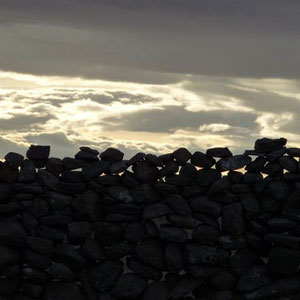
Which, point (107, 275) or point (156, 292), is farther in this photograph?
point (107, 275)

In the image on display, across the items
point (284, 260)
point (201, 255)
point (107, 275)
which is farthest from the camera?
point (107, 275)

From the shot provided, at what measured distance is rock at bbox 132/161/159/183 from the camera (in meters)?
12.0

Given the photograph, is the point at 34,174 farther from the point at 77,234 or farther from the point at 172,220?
the point at 172,220

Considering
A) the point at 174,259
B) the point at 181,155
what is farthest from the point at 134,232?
the point at 181,155

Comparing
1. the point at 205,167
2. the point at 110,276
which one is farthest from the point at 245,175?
the point at 110,276

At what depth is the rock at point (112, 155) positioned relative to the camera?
12.1 meters

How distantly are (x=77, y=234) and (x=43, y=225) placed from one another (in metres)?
0.50

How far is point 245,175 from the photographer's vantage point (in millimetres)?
11930

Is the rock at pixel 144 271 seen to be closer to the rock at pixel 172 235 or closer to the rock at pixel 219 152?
the rock at pixel 172 235

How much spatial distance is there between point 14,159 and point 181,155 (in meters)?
2.34

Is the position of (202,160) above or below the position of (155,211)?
above

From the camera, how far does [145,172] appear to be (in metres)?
12.0

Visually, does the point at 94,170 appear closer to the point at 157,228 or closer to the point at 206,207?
the point at 157,228

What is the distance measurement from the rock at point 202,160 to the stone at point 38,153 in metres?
2.03
